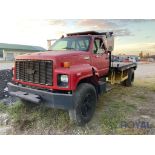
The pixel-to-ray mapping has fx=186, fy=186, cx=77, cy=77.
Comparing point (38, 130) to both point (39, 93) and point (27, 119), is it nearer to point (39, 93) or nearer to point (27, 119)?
point (27, 119)

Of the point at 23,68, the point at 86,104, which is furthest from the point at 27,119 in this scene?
the point at 86,104

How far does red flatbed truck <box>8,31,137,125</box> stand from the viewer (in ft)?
12.3

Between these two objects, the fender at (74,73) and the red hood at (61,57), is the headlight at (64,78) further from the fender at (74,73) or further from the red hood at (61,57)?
the red hood at (61,57)

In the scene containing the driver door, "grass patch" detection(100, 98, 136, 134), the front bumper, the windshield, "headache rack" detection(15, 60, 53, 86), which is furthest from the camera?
the driver door

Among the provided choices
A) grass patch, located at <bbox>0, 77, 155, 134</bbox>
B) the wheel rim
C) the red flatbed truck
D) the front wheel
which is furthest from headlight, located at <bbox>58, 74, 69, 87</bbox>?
grass patch, located at <bbox>0, 77, 155, 134</bbox>

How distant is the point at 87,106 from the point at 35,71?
1.43 m

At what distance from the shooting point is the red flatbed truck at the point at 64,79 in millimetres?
3738

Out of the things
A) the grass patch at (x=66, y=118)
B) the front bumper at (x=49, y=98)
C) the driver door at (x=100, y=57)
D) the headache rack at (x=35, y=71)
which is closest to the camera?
the front bumper at (x=49, y=98)

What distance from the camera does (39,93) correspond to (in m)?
3.92

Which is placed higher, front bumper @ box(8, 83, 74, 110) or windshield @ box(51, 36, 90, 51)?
windshield @ box(51, 36, 90, 51)

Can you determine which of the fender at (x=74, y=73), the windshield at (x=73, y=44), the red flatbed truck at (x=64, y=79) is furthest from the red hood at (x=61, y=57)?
the windshield at (x=73, y=44)

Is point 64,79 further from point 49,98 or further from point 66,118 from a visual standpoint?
point 66,118

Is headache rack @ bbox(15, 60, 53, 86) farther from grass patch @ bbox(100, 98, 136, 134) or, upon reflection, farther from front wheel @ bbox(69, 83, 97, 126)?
grass patch @ bbox(100, 98, 136, 134)

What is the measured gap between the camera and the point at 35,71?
4.10m
